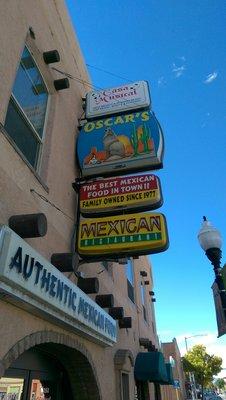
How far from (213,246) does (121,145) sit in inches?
107

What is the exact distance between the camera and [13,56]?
504cm

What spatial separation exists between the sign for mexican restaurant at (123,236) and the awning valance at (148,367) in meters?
6.67

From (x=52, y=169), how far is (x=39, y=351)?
9.83ft

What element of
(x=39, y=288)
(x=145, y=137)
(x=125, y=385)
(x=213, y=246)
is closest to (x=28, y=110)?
(x=145, y=137)

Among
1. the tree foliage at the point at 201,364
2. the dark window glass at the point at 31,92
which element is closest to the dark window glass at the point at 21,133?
the dark window glass at the point at 31,92

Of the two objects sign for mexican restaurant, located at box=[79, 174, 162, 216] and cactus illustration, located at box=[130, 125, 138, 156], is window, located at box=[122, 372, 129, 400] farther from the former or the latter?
cactus illustration, located at box=[130, 125, 138, 156]

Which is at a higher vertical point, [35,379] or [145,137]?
[145,137]

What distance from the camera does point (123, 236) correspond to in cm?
575

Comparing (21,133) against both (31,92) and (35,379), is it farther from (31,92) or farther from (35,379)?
(35,379)

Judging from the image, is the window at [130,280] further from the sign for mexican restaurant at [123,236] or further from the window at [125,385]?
the sign for mexican restaurant at [123,236]

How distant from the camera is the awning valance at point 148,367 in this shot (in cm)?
1080

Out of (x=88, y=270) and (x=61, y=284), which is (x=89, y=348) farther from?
(x=61, y=284)

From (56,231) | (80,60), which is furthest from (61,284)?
(80,60)

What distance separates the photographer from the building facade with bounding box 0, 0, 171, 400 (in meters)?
3.93
